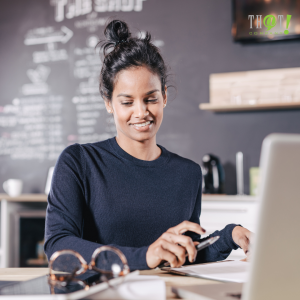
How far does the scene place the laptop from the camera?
473 millimetres

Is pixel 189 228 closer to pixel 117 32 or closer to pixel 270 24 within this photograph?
pixel 117 32

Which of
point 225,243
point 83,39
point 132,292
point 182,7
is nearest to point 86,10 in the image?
point 83,39

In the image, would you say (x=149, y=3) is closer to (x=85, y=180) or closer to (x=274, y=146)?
(x=85, y=180)

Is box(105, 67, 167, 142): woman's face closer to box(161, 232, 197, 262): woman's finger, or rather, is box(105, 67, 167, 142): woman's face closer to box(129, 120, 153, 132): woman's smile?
box(129, 120, 153, 132): woman's smile

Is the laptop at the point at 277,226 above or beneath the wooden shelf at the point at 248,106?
beneath

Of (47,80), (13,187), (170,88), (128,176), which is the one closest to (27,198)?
(13,187)

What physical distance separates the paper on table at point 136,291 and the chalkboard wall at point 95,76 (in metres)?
2.41

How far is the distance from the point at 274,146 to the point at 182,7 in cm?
298

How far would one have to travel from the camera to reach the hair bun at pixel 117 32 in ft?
4.71

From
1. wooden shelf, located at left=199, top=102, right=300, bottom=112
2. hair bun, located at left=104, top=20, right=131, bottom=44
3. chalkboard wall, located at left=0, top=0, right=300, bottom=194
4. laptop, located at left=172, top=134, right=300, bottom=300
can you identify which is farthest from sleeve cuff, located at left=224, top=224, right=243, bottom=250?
chalkboard wall, located at left=0, top=0, right=300, bottom=194

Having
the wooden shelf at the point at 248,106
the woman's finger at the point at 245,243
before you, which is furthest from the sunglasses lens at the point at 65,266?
the wooden shelf at the point at 248,106

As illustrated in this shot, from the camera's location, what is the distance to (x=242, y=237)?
1.04 metres

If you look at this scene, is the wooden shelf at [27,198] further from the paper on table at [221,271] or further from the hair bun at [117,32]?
the paper on table at [221,271]

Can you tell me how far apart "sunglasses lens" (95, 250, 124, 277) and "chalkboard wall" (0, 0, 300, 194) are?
2249 mm
